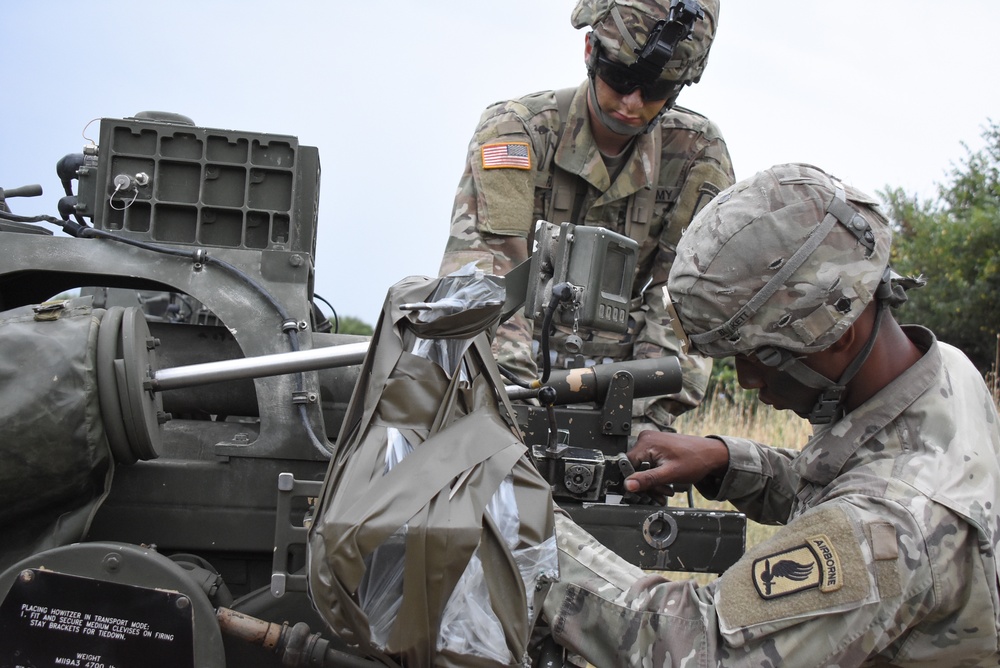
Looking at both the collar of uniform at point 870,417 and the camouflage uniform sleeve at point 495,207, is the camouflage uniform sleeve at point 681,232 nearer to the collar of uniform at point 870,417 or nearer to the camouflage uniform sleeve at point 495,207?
the camouflage uniform sleeve at point 495,207

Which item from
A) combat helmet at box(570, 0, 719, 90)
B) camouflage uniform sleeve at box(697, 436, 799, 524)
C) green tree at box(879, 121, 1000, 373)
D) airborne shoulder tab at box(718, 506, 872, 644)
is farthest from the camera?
green tree at box(879, 121, 1000, 373)

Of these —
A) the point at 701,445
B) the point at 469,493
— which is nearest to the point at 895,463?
the point at 701,445

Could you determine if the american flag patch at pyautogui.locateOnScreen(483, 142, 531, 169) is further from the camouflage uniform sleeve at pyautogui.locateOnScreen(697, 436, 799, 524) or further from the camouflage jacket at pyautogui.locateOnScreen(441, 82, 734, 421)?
the camouflage uniform sleeve at pyautogui.locateOnScreen(697, 436, 799, 524)

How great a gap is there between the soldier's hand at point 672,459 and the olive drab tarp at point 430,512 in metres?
0.75

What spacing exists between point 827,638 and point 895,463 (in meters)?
0.44

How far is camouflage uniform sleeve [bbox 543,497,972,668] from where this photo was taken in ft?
6.70

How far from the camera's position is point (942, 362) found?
2.43 metres

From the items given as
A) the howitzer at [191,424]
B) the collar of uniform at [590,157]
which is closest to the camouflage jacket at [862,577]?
the howitzer at [191,424]

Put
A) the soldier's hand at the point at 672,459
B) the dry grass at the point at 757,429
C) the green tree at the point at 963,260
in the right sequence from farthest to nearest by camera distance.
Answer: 1. the green tree at the point at 963,260
2. the dry grass at the point at 757,429
3. the soldier's hand at the point at 672,459

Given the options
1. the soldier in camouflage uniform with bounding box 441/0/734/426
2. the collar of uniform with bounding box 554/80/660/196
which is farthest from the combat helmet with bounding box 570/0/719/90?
the collar of uniform with bounding box 554/80/660/196

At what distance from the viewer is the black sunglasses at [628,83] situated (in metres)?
3.63

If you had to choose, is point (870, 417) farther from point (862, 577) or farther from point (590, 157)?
point (590, 157)

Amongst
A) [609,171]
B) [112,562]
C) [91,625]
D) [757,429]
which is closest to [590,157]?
[609,171]

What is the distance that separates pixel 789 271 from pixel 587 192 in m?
1.80
